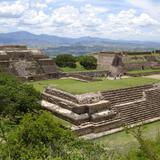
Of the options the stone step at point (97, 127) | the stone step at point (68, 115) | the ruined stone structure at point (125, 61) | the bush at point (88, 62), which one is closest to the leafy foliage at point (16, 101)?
the stone step at point (68, 115)

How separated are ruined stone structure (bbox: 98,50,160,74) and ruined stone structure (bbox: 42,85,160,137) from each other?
12631mm

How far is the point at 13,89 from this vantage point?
17516 mm

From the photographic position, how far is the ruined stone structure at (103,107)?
17203 mm

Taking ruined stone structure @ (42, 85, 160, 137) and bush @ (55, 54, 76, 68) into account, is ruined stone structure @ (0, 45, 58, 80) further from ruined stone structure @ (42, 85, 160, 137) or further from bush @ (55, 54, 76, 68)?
ruined stone structure @ (42, 85, 160, 137)

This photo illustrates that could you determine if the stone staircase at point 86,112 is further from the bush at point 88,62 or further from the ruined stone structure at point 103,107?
the bush at point 88,62

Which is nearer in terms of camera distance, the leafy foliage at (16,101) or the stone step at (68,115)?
the leafy foliage at (16,101)

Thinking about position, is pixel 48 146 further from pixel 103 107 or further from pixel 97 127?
pixel 103 107

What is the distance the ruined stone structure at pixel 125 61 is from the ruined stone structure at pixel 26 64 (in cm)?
717

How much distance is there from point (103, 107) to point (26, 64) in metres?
11.7

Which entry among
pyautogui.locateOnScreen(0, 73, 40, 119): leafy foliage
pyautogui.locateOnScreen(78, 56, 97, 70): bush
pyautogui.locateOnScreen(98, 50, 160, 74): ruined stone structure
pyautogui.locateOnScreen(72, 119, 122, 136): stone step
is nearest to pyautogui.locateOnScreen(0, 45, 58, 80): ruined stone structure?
pyautogui.locateOnScreen(78, 56, 97, 70): bush

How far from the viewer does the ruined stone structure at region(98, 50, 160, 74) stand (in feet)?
112

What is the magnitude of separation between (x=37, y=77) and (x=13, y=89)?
1024 centimetres

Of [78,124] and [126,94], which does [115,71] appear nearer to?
[126,94]

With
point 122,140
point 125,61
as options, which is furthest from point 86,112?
point 125,61
